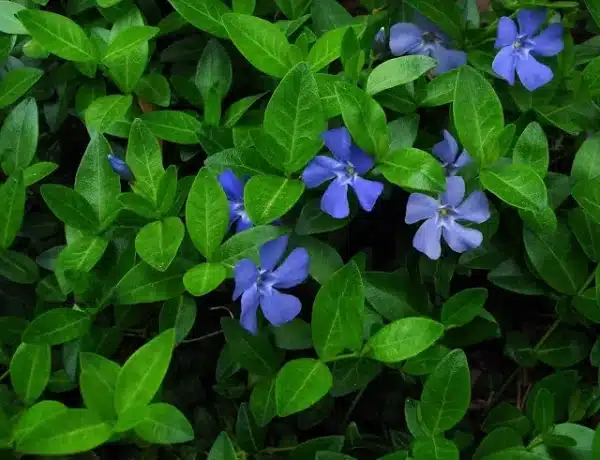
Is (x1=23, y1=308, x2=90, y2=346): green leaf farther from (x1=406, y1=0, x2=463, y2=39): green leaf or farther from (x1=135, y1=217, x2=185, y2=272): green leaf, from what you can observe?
(x1=406, y1=0, x2=463, y2=39): green leaf

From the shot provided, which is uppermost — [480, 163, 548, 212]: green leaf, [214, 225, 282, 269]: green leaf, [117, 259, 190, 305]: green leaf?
[480, 163, 548, 212]: green leaf

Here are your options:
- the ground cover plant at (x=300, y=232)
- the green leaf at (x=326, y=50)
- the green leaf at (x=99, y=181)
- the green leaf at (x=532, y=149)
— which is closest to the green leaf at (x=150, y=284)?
the ground cover plant at (x=300, y=232)

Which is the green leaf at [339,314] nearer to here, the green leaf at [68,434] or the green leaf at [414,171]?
the green leaf at [414,171]

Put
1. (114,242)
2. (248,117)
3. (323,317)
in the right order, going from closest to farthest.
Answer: (323,317) < (114,242) < (248,117)

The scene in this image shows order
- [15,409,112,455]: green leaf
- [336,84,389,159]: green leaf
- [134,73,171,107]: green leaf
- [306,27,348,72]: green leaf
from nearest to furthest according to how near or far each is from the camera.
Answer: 1. [15,409,112,455]: green leaf
2. [336,84,389,159]: green leaf
3. [306,27,348,72]: green leaf
4. [134,73,171,107]: green leaf

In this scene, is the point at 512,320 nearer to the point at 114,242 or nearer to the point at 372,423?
the point at 372,423

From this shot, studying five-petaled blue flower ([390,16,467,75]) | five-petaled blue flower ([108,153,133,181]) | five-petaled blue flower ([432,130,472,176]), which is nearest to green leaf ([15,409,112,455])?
five-petaled blue flower ([108,153,133,181])

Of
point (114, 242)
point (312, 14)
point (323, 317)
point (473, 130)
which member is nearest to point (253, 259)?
point (323, 317)
